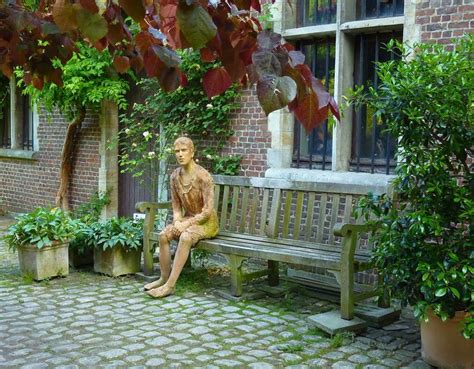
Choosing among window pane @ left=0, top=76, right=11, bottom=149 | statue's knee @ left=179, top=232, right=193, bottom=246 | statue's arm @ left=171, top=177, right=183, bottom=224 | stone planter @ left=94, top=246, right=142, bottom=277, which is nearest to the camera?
statue's knee @ left=179, top=232, right=193, bottom=246

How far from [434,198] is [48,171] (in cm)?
866

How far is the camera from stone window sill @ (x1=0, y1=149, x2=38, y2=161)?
11812 millimetres

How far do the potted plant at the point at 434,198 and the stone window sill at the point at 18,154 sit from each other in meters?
8.73

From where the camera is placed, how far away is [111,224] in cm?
720

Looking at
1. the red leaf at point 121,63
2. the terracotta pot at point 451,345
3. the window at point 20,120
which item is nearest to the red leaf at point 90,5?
the red leaf at point 121,63

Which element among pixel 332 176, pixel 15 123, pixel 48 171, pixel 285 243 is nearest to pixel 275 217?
pixel 285 243

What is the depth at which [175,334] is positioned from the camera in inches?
197

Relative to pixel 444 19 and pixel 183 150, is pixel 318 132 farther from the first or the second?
pixel 444 19

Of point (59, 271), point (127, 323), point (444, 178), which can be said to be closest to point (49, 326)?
point (127, 323)

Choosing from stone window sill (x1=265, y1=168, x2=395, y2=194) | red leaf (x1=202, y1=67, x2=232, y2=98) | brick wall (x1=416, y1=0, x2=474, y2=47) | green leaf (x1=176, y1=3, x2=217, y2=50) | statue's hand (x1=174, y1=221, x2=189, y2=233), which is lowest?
statue's hand (x1=174, y1=221, x2=189, y2=233)

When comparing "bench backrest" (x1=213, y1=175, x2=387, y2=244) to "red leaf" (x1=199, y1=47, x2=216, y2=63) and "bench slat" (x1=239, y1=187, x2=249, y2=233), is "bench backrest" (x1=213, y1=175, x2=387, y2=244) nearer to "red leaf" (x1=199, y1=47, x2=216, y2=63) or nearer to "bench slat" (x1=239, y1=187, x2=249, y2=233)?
"bench slat" (x1=239, y1=187, x2=249, y2=233)

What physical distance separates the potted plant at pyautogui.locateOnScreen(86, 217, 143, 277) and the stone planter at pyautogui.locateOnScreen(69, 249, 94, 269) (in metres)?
0.31

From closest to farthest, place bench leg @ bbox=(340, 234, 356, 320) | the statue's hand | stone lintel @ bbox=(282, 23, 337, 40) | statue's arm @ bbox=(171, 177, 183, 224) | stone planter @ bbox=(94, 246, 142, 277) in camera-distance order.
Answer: bench leg @ bbox=(340, 234, 356, 320) < the statue's hand < statue's arm @ bbox=(171, 177, 183, 224) < stone planter @ bbox=(94, 246, 142, 277) < stone lintel @ bbox=(282, 23, 337, 40)

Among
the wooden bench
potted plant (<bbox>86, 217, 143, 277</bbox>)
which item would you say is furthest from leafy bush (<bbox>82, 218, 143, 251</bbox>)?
the wooden bench
